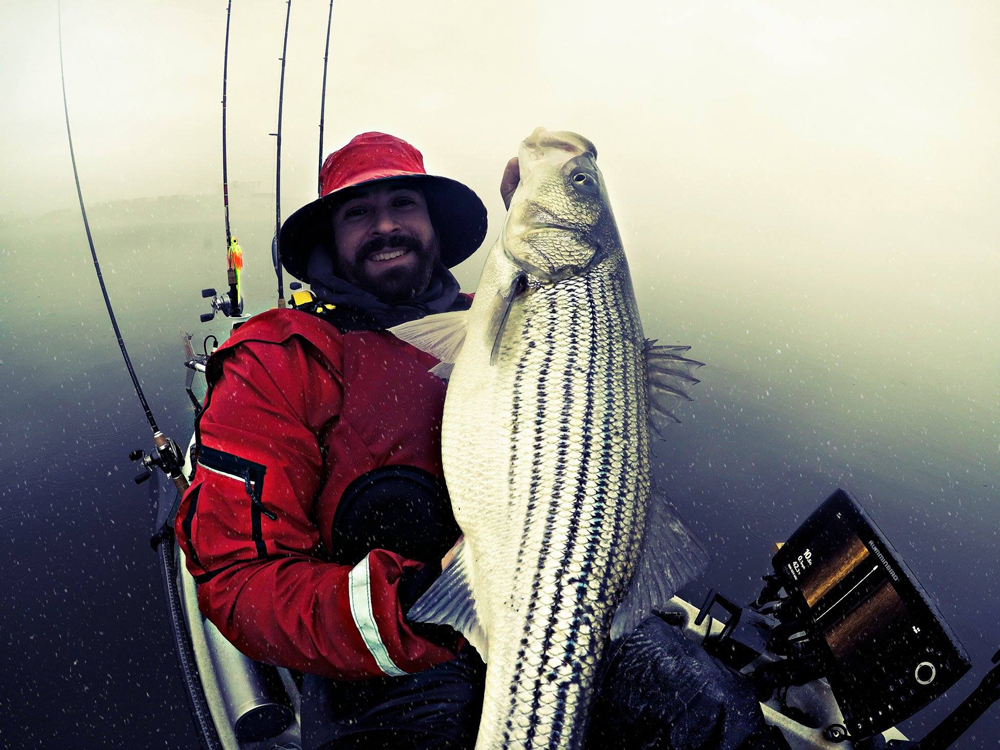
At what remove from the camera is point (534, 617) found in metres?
1.25

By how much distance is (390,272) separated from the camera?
8.15ft

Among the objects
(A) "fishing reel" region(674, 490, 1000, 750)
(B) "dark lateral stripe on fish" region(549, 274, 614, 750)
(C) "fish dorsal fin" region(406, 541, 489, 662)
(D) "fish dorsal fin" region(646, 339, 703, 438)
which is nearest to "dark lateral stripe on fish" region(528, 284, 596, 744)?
(B) "dark lateral stripe on fish" region(549, 274, 614, 750)

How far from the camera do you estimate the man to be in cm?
136

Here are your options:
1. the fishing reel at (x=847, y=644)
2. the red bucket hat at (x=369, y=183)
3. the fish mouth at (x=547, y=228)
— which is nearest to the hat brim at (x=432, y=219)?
the red bucket hat at (x=369, y=183)

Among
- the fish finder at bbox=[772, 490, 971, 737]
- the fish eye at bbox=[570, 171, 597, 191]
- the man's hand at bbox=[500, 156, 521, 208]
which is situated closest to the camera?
the fish finder at bbox=[772, 490, 971, 737]

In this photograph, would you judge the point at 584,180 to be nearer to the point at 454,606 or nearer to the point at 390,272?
the point at 390,272

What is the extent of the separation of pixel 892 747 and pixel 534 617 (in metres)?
2.56

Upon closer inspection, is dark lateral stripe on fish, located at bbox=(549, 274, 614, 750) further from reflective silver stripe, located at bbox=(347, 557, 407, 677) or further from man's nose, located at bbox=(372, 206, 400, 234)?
man's nose, located at bbox=(372, 206, 400, 234)

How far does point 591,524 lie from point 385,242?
184 centimetres

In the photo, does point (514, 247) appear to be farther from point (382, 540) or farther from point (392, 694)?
point (392, 694)

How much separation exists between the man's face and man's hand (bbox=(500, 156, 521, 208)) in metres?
0.52

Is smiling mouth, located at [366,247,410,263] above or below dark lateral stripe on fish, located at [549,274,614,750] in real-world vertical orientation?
above

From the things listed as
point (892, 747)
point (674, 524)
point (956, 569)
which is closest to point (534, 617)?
point (674, 524)

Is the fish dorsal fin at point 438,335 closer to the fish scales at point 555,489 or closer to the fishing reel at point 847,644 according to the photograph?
the fish scales at point 555,489
